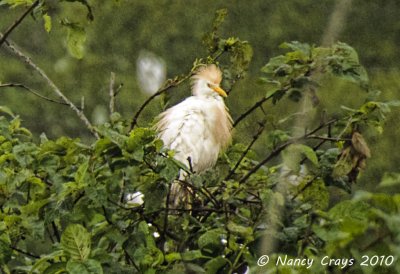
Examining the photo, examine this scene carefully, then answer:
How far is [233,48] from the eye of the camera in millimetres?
3932

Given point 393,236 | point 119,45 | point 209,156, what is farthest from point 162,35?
point 393,236

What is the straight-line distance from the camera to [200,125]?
17.5ft

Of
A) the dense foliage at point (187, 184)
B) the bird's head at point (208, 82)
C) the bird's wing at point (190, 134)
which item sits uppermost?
the bird's head at point (208, 82)

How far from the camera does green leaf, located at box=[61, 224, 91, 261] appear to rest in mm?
3137

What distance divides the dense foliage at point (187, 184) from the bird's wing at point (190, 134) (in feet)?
4.33

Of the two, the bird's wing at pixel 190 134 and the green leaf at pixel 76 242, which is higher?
the bird's wing at pixel 190 134

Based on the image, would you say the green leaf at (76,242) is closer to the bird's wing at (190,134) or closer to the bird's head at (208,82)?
the bird's wing at (190,134)

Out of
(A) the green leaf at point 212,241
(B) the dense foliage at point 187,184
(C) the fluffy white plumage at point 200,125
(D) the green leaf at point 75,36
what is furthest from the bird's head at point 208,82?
(A) the green leaf at point 212,241

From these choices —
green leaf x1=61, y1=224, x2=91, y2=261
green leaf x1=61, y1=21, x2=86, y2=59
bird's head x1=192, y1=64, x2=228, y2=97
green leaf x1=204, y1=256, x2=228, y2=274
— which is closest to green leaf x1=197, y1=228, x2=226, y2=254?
green leaf x1=204, y1=256, x2=228, y2=274

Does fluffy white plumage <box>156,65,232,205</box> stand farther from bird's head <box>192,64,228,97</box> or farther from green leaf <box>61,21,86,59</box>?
green leaf <box>61,21,86,59</box>

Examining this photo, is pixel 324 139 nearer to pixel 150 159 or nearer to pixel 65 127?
pixel 150 159

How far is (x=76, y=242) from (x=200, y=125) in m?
2.22

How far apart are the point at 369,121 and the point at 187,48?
1087 centimetres

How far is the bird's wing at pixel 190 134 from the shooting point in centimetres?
510
